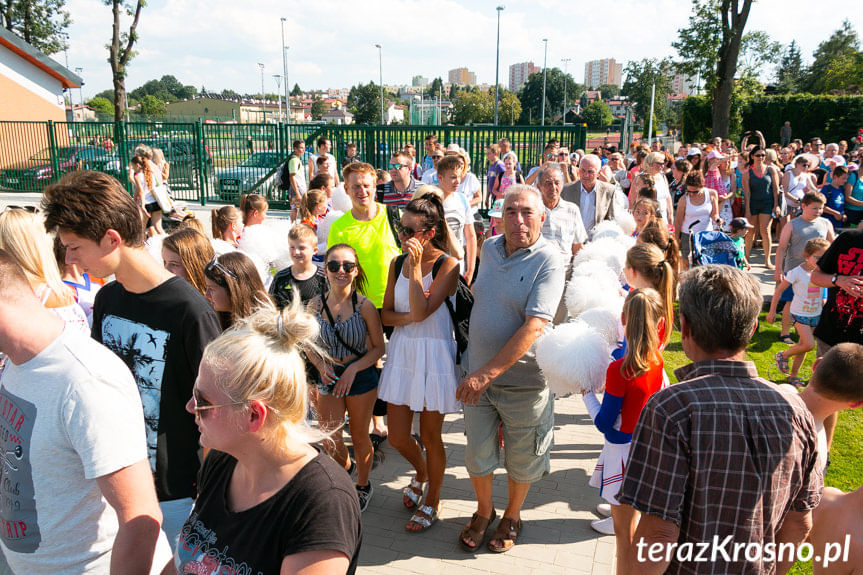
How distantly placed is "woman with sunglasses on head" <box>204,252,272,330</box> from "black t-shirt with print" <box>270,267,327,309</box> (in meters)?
0.73

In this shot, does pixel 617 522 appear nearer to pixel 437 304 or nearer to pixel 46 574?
pixel 437 304

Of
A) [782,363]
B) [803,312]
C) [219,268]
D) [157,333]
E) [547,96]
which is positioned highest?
[547,96]

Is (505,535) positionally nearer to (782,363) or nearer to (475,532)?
(475,532)

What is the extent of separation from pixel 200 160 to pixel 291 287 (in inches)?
552

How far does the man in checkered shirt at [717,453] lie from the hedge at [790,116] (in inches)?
1160

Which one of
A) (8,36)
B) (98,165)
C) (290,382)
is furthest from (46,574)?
(8,36)

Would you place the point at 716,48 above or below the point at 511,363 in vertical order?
above

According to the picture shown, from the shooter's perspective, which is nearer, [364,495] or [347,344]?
[347,344]

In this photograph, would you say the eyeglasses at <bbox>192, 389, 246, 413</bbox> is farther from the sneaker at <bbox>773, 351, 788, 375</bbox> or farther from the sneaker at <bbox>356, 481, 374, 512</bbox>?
the sneaker at <bbox>773, 351, 788, 375</bbox>

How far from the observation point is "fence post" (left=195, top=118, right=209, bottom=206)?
1630 cm

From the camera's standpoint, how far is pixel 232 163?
650 inches

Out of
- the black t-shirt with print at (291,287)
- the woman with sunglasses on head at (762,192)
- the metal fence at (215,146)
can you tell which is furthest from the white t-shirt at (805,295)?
the metal fence at (215,146)

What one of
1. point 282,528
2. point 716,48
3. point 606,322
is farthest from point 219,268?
point 716,48

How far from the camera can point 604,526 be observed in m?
3.64
